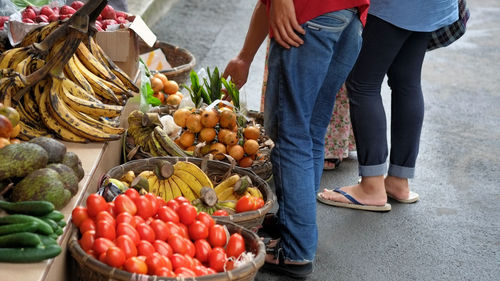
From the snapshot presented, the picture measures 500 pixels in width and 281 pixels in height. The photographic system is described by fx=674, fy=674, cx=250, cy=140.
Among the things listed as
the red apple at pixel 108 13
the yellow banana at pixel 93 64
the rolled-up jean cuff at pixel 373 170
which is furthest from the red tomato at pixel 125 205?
the red apple at pixel 108 13

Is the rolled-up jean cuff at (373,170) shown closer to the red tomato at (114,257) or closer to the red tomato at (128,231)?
the red tomato at (128,231)

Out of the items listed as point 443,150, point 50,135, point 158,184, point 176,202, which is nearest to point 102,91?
point 50,135

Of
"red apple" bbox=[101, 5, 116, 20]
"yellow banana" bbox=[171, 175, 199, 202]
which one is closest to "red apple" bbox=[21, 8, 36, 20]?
"red apple" bbox=[101, 5, 116, 20]

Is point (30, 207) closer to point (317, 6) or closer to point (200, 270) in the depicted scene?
point (200, 270)

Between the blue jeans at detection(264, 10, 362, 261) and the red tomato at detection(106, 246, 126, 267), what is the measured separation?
97 centimetres

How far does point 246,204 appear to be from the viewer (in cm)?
298

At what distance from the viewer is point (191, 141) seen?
3.78 metres

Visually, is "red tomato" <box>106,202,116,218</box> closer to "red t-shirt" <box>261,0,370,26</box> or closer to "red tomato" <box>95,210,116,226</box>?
"red tomato" <box>95,210,116,226</box>

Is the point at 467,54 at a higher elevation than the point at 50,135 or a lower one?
lower

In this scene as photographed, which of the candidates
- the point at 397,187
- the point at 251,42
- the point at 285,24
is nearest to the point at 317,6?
the point at 285,24

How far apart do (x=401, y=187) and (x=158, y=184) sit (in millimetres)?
1664

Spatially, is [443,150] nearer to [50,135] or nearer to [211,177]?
[211,177]

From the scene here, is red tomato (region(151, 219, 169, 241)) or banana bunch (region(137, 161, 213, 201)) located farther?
banana bunch (region(137, 161, 213, 201))

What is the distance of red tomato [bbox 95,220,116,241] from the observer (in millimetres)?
2327
